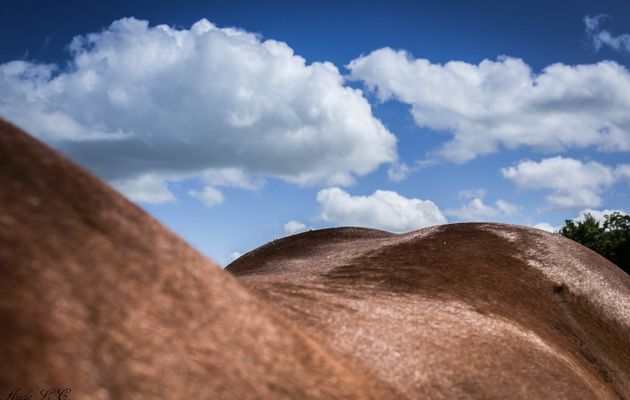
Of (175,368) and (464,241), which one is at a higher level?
(464,241)

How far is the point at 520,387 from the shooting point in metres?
5.68

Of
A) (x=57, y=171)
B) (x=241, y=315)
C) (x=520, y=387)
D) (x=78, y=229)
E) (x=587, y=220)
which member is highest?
(x=587, y=220)

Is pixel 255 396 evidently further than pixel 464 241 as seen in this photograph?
No

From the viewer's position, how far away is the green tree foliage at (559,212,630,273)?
4500 centimetres

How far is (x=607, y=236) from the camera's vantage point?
48.9 meters

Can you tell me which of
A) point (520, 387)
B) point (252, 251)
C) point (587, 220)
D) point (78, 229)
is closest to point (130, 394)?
point (78, 229)

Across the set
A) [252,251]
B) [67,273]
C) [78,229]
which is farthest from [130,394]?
[252,251]

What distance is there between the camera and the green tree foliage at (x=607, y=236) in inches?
1772

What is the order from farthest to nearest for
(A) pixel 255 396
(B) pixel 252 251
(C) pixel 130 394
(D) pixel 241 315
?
(B) pixel 252 251
(D) pixel 241 315
(A) pixel 255 396
(C) pixel 130 394

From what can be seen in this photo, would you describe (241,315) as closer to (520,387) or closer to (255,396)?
(255,396)

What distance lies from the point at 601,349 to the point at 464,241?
7.26ft

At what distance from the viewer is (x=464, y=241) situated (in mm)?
9375

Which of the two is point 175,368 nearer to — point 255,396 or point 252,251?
point 255,396

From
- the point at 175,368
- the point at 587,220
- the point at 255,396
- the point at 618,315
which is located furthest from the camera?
the point at 587,220
